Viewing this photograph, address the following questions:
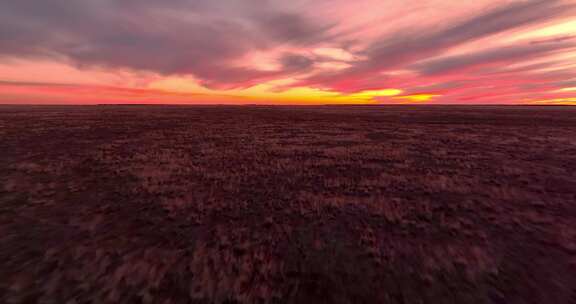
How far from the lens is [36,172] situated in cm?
1345

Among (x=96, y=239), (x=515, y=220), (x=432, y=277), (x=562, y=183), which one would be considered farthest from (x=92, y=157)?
(x=562, y=183)

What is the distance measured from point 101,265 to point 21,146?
2227cm

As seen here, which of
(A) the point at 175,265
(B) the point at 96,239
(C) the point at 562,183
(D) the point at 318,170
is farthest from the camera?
(D) the point at 318,170

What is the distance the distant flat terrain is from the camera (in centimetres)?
546

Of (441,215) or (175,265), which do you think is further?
(441,215)

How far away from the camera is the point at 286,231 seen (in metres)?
8.01

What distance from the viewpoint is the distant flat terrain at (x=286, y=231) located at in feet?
17.9

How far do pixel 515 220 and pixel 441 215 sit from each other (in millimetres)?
2302

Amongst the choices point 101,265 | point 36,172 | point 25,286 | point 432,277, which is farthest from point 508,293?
point 36,172

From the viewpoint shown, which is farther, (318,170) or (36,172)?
(318,170)

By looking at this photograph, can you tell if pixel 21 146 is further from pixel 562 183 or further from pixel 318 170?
pixel 562 183

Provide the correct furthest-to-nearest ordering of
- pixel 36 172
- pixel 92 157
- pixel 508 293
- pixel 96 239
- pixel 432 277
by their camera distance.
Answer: pixel 92 157 → pixel 36 172 → pixel 96 239 → pixel 432 277 → pixel 508 293

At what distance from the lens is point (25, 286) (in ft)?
17.6

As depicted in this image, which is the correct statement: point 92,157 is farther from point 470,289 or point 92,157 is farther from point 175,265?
point 470,289
